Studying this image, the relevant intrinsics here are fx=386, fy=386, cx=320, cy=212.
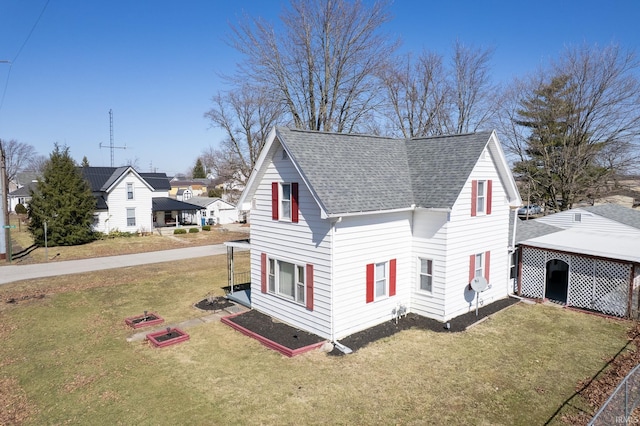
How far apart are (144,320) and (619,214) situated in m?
26.2

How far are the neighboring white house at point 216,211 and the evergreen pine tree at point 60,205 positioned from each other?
16.3 metres

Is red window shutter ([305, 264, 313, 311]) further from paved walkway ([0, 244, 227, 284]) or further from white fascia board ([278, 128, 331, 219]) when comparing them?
paved walkway ([0, 244, 227, 284])

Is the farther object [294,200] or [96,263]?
[96,263]

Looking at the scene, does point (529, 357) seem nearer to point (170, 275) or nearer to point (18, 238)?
point (170, 275)

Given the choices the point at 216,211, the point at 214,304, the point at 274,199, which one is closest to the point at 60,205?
the point at 216,211

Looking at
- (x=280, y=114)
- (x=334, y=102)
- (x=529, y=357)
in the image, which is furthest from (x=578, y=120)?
(x=529, y=357)

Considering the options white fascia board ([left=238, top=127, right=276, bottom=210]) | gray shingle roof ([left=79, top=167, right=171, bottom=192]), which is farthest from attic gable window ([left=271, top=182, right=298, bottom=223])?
gray shingle roof ([left=79, top=167, right=171, bottom=192])

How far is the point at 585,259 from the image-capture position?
1656cm

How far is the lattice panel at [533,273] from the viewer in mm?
18141

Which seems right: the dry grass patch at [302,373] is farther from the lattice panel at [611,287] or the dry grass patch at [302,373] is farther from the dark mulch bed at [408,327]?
the lattice panel at [611,287]

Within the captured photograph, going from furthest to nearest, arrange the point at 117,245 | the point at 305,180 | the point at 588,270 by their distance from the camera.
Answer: the point at 117,245
the point at 588,270
the point at 305,180

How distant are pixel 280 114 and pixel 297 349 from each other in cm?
2609

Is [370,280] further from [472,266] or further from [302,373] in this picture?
[472,266]

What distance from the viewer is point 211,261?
28266mm
